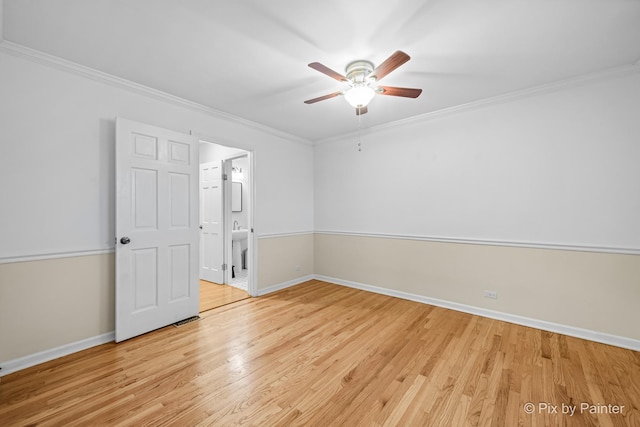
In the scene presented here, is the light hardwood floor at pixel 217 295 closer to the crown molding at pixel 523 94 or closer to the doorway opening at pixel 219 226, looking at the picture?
the doorway opening at pixel 219 226

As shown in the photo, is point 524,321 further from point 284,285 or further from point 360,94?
point 284,285

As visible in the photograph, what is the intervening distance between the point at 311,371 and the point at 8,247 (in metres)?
2.62

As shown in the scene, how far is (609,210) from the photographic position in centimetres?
254

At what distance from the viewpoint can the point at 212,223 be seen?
470 centimetres

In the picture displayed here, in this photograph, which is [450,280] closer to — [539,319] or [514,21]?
[539,319]

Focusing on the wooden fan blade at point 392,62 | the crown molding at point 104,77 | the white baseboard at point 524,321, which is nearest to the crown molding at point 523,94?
the wooden fan blade at point 392,62

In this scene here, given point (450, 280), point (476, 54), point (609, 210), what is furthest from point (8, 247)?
A: point (609, 210)

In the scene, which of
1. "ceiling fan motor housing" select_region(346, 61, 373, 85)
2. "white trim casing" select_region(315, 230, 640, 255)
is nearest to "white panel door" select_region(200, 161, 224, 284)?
"white trim casing" select_region(315, 230, 640, 255)

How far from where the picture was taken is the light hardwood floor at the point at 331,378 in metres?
1.64

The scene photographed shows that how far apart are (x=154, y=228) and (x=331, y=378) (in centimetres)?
231

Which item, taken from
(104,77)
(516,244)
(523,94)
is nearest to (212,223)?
(104,77)

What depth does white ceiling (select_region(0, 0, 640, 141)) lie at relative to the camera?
1729 millimetres

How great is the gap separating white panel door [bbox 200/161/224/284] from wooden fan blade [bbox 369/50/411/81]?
335 centimetres

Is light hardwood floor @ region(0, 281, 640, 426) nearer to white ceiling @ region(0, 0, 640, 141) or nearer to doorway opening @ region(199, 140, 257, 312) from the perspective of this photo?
doorway opening @ region(199, 140, 257, 312)
